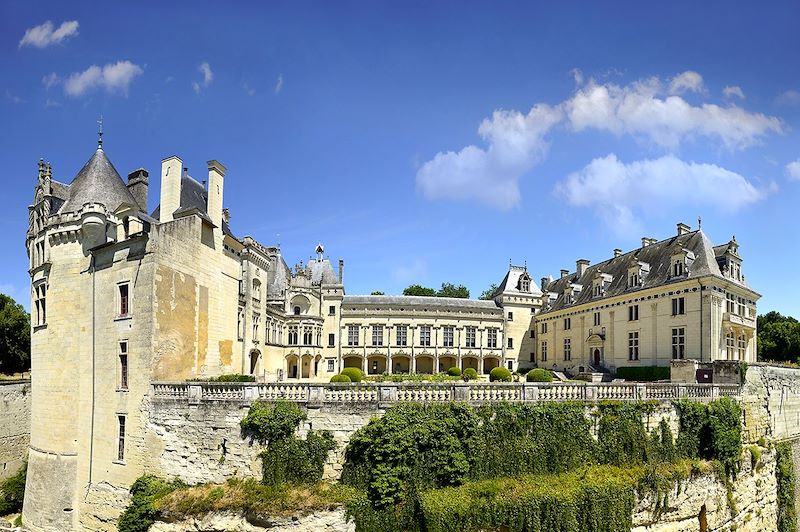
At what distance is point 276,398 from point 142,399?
18.1ft

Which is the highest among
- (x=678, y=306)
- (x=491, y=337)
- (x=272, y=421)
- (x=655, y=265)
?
(x=655, y=265)

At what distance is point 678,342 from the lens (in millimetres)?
30375

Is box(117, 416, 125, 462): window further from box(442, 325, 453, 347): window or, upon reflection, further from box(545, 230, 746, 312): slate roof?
box(442, 325, 453, 347): window

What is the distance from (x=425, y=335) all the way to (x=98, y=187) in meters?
33.5

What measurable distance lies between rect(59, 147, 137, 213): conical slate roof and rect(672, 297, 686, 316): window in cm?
2923

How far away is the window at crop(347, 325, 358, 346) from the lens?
160ft

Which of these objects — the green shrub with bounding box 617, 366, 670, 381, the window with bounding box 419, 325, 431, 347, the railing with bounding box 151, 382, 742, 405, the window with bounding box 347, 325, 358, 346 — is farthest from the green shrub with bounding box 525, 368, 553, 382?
the window with bounding box 347, 325, 358, 346

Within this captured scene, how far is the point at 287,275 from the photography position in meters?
43.8

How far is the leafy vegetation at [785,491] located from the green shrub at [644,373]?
7.04 m

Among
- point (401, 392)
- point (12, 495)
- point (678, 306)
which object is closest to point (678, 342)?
point (678, 306)

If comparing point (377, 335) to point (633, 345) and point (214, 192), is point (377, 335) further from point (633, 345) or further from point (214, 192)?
point (214, 192)

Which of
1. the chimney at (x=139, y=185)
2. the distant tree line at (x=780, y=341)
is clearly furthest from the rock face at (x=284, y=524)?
the distant tree line at (x=780, y=341)

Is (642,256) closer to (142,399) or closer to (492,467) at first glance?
(492,467)

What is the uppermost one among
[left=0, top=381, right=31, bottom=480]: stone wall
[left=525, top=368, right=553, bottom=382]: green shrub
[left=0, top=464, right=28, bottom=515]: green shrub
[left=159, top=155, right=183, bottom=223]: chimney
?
[left=159, top=155, right=183, bottom=223]: chimney
